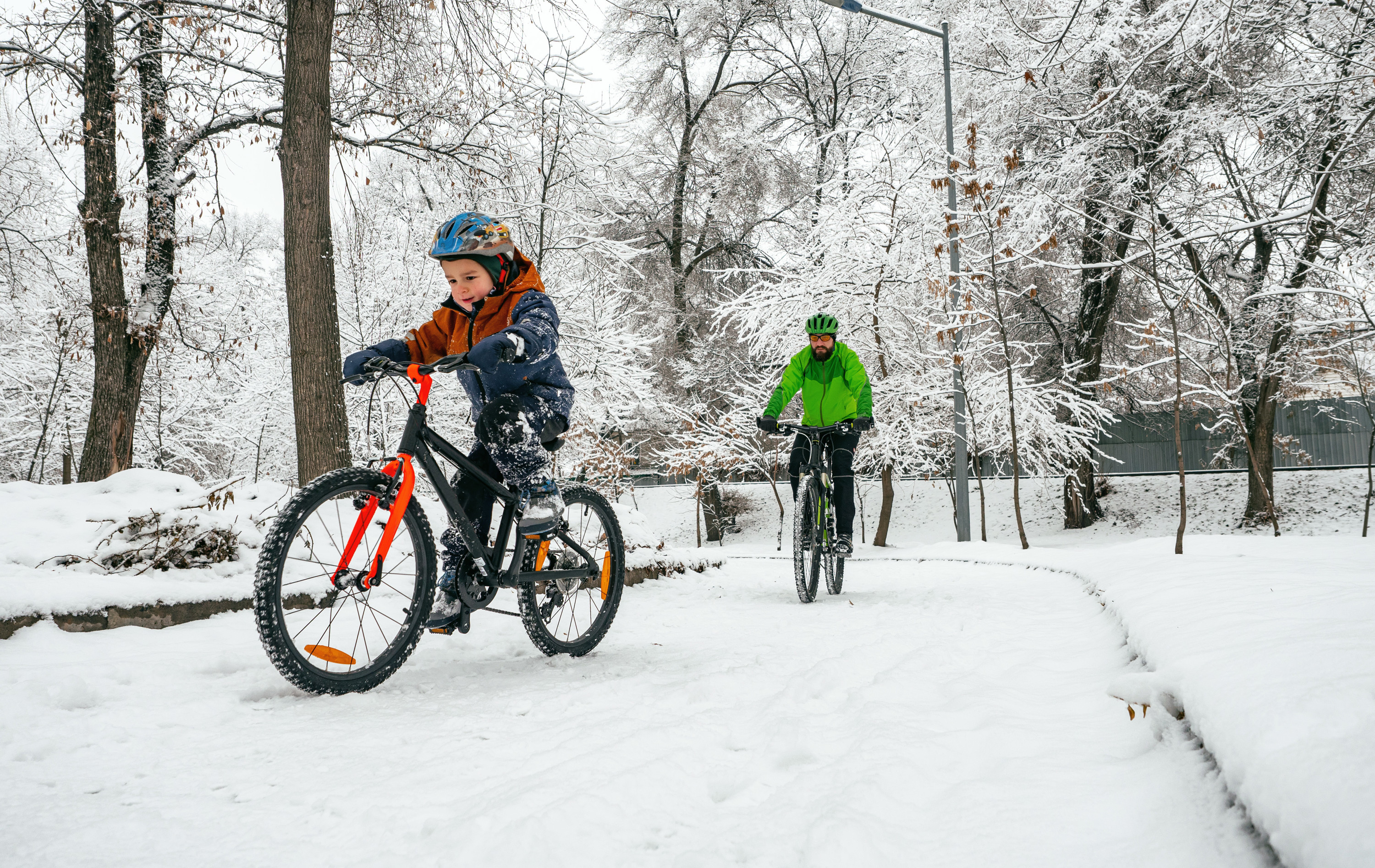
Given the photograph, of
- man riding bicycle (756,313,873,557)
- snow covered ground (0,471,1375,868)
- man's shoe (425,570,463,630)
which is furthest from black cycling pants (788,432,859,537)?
man's shoe (425,570,463,630)

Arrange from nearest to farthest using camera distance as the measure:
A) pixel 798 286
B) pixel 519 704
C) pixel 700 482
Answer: pixel 519 704 < pixel 798 286 < pixel 700 482

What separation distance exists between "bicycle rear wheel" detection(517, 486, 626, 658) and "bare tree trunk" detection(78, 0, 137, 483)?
6.79 meters

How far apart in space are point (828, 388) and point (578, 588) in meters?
3.23

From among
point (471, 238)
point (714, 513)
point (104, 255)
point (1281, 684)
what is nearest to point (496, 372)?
point (471, 238)

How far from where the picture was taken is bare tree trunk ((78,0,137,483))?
791 centimetres

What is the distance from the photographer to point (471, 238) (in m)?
3.04

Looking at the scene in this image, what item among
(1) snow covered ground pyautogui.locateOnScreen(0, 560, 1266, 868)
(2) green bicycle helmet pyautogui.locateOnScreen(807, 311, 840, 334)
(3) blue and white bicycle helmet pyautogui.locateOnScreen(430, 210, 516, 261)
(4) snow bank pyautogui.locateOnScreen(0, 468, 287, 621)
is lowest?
(1) snow covered ground pyautogui.locateOnScreen(0, 560, 1266, 868)

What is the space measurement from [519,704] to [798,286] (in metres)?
14.3

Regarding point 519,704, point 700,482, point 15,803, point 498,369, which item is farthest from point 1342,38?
point 700,482

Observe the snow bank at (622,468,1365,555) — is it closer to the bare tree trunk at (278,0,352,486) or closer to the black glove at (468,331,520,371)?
the bare tree trunk at (278,0,352,486)

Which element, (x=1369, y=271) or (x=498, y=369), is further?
(x=1369, y=271)

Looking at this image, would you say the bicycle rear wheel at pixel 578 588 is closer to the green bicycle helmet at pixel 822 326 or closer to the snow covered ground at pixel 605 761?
the snow covered ground at pixel 605 761

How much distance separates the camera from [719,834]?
1.55 meters

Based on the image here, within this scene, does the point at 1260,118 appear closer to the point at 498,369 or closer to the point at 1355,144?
the point at 1355,144
